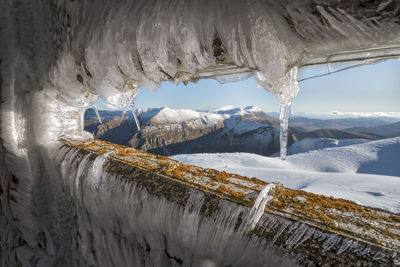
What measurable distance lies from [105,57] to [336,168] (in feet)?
34.6

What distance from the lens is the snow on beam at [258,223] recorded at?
1.43 ft

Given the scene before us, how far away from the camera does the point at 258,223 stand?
1.78 ft

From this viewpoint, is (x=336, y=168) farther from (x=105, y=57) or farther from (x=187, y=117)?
(x=187, y=117)

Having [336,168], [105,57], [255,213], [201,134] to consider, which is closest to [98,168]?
[105,57]

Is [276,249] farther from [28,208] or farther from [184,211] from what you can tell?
[28,208]

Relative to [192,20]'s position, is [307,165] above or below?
below

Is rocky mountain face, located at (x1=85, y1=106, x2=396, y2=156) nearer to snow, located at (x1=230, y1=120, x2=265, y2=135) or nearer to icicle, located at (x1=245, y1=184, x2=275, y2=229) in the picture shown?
snow, located at (x1=230, y1=120, x2=265, y2=135)

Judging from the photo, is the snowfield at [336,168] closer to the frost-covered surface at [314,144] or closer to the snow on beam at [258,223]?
the snow on beam at [258,223]

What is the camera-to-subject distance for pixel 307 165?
9.17 meters

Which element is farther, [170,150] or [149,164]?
[170,150]

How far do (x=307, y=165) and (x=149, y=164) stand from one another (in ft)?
33.1

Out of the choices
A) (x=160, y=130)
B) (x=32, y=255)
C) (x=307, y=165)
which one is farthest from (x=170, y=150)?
(x=32, y=255)

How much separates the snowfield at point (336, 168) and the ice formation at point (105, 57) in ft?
13.5

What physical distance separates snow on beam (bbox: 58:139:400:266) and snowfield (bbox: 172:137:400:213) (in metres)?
3.88
